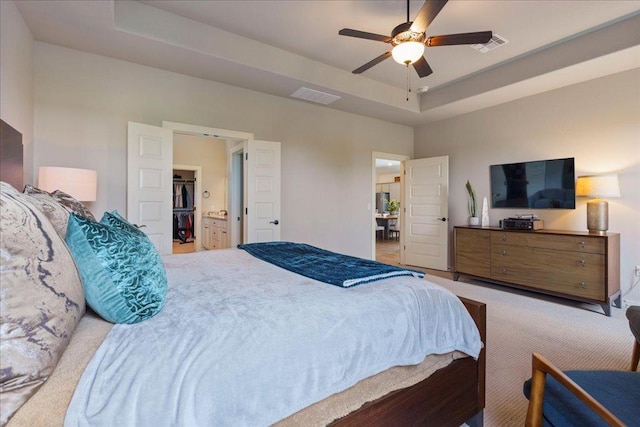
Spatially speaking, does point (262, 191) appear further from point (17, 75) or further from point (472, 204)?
point (472, 204)

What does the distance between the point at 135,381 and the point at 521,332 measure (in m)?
3.08

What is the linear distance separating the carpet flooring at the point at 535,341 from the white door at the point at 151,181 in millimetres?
3293

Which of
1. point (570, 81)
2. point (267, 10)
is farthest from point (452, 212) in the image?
point (267, 10)

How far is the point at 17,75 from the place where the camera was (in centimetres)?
238

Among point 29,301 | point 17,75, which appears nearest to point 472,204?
point 29,301

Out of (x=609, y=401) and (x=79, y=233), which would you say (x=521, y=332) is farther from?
(x=79, y=233)

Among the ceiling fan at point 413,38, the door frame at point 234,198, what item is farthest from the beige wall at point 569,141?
the door frame at point 234,198

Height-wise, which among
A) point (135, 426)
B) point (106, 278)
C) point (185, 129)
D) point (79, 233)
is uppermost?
point (185, 129)

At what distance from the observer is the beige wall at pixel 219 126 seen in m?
2.94

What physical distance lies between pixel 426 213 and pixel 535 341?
3077mm

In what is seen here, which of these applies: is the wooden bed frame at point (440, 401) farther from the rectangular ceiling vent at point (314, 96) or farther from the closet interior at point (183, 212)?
the closet interior at point (183, 212)

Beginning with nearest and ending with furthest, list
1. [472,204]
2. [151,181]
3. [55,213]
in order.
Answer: [55,213] → [151,181] → [472,204]

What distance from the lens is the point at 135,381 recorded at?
79 centimetres

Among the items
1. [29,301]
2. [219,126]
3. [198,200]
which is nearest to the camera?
[29,301]
